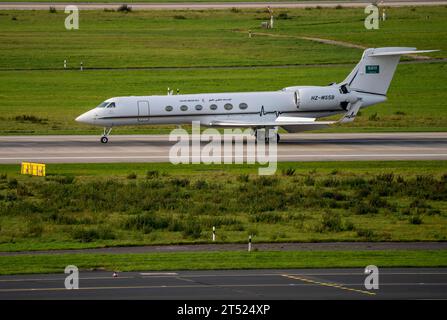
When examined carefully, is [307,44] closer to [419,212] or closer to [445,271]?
[419,212]

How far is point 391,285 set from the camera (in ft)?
110

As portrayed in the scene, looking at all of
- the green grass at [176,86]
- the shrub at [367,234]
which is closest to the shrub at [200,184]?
the shrub at [367,234]

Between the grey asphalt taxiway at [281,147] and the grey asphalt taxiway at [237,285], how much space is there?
25.7 m

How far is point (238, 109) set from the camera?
217 feet

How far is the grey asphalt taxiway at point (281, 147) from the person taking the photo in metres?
61.3

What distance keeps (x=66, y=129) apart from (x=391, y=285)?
147 ft

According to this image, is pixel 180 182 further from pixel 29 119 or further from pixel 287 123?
pixel 29 119

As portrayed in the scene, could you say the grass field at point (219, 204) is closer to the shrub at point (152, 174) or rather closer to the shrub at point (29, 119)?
the shrub at point (152, 174)

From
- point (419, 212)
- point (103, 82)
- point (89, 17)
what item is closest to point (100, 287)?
point (419, 212)

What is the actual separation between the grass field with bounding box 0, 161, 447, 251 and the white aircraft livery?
716 centimetres

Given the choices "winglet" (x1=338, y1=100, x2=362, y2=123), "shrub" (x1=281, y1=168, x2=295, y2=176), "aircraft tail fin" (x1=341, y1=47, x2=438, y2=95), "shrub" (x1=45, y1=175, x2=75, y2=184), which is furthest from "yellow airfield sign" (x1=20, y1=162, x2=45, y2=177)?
"aircraft tail fin" (x1=341, y1=47, x2=438, y2=95)

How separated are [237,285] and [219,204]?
50.2 ft

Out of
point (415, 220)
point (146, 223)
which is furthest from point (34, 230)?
point (415, 220)

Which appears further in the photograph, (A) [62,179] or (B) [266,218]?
(A) [62,179]
